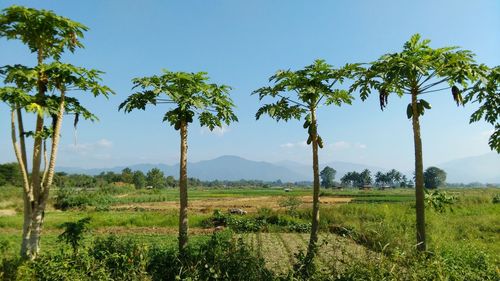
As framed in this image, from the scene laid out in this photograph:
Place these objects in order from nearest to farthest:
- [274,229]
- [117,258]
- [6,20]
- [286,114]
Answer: [117,258] < [6,20] < [286,114] < [274,229]

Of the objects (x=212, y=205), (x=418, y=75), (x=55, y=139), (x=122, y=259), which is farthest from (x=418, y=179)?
(x=212, y=205)

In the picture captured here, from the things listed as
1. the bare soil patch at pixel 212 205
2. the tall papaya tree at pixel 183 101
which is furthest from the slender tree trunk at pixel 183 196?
the bare soil patch at pixel 212 205

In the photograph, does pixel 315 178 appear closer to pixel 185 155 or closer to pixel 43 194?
pixel 185 155

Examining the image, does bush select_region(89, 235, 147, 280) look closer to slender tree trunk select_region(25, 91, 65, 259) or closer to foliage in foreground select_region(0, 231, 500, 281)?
foliage in foreground select_region(0, 231, 500, 281)

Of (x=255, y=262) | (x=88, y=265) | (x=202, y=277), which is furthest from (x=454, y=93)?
(x=88, y=265)

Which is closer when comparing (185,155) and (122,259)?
(122,259)

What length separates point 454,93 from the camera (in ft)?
22.6

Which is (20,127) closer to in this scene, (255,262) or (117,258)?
(117,258)

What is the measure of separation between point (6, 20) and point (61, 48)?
4.00 feet

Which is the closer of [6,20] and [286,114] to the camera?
[6,20]

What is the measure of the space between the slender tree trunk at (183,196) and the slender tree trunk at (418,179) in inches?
185

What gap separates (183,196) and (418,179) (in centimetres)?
494

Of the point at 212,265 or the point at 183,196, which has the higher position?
the point at 183,196

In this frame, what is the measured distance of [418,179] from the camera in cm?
709
